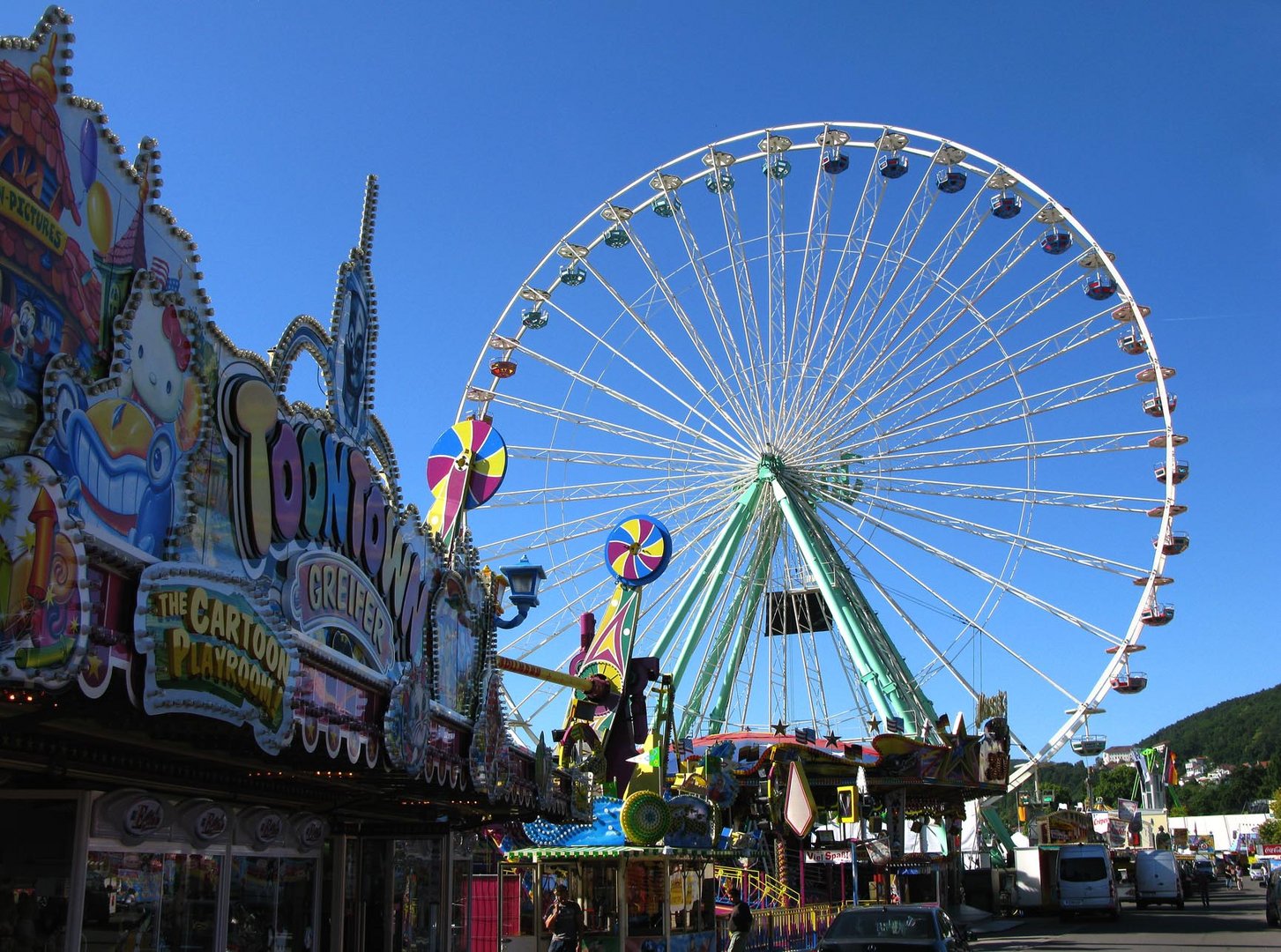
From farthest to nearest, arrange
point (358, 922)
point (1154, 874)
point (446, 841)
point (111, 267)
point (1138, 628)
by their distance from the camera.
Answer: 1. point (1154, 874)
2. point (1138, 628)
3. point (446, 841)
4. point (358, 922)
5. point (111, 267)

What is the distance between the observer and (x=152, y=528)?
600 cm

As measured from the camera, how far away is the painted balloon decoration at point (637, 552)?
19.0 metres

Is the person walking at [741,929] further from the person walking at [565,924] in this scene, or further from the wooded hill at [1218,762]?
the wooded hill at [1218,762]

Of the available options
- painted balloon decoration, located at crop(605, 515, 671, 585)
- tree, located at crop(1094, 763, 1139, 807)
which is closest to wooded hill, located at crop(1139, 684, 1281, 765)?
tree, located at crop(1094, 763, 1139, 807)

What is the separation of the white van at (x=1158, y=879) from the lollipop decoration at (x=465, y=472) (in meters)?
27.7

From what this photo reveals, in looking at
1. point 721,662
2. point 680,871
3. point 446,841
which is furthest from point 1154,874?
point 446,841

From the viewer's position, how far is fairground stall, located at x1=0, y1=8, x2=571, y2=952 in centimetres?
515

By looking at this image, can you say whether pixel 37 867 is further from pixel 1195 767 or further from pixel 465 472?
pixel 1195 767

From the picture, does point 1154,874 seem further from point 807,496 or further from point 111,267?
point 111,267

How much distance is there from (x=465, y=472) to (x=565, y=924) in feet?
17.3

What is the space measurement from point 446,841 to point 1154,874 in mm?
25154

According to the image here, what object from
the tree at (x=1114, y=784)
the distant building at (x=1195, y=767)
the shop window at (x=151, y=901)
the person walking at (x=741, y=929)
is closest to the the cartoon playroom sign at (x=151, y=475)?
the shop window at (x=151, y=901)

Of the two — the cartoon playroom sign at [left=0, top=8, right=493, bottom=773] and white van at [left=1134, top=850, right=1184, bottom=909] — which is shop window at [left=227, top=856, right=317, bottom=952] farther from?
white van at [left=1134, top=850, right=1184, bottom=909]

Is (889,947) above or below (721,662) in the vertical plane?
below
